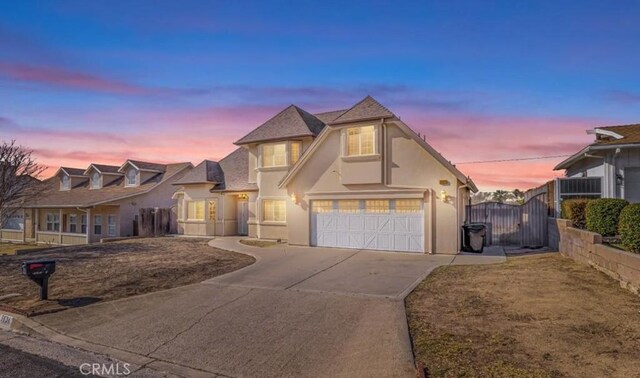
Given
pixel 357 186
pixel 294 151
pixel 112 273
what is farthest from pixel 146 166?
pixel 357 186

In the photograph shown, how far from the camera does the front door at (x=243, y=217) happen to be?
81.1 ft

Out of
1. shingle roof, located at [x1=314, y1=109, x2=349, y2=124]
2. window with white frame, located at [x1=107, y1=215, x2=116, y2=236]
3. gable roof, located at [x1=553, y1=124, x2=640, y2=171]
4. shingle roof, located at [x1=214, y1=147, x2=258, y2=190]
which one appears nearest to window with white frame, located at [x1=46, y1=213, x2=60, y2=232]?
window with white frame, located at [x1=107, y1=215, x2=116, y2=236]

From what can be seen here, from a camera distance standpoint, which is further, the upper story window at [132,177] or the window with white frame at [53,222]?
the window with white frame at [53,222]

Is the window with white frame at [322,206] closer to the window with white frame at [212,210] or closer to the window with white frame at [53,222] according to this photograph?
the window with white frame at [212,210]

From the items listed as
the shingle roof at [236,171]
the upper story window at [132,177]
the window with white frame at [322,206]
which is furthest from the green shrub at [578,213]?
the upper story window at [132,177]

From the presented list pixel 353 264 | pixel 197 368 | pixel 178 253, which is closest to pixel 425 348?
pixel 197 368

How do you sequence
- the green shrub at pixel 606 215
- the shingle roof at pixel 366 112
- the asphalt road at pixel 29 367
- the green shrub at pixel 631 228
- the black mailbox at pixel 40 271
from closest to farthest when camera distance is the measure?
the asphalt road at pixel 29 367, the green shrub at pixel 631 228, the black mailbox at pixel 40 271, the green shrub at pixel 606 215, the shingle roof at pixel 366 112

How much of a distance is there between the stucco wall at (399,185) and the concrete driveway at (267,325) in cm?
446

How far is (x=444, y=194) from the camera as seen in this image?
15.1 meters

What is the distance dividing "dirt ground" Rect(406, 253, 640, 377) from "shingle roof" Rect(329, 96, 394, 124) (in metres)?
8.51

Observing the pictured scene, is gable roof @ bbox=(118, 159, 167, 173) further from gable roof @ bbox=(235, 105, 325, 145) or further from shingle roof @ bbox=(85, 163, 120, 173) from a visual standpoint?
gable roof @ bbox=(235, 105, 325, 145)

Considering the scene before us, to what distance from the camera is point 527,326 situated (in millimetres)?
6215

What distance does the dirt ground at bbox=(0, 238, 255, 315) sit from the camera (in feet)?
29.6

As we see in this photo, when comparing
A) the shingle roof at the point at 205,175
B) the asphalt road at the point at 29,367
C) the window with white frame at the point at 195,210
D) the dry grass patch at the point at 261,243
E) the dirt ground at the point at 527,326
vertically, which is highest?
the shingle roof at the point at 205,175
